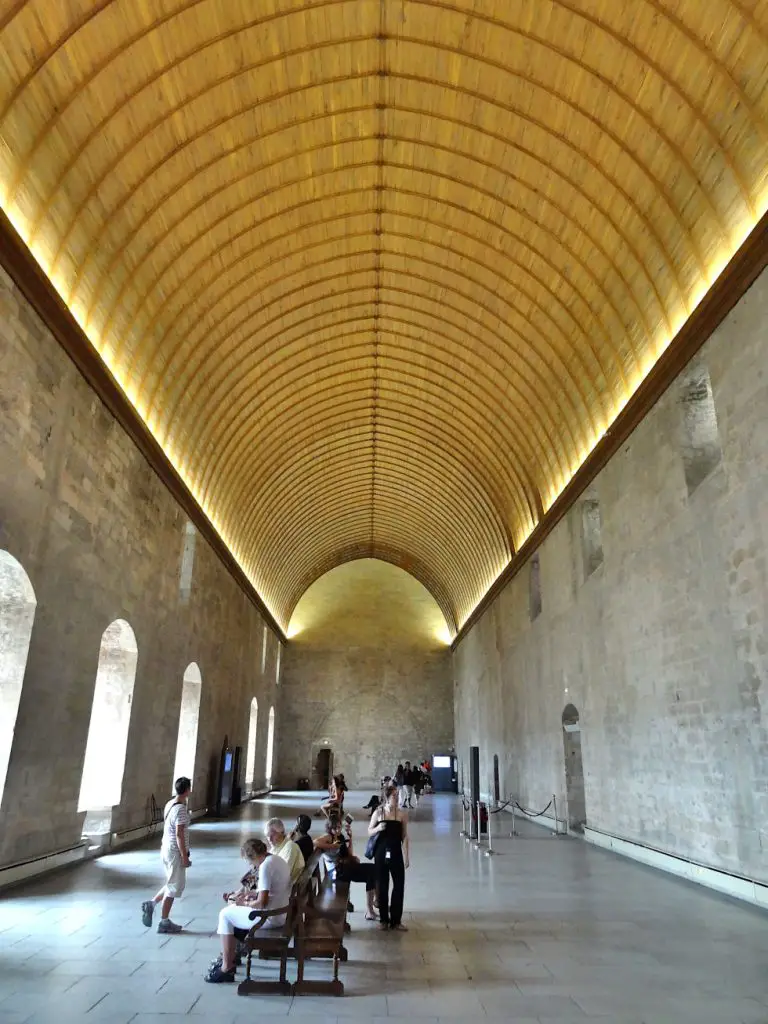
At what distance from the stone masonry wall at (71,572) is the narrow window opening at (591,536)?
8.79 metres

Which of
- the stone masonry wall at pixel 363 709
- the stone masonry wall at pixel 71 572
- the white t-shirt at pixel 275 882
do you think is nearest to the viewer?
the white t-shirt at pixel 275 882

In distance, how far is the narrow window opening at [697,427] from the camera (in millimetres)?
10172

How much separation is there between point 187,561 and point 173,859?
421 inches

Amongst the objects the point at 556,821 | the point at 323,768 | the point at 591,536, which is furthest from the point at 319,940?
the point at 323,768

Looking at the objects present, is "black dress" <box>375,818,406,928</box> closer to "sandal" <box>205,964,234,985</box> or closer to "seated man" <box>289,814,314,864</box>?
"seated man" <box>289,814,314,864</box>

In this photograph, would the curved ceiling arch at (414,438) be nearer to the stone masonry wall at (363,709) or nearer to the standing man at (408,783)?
the standing man at (408,783)

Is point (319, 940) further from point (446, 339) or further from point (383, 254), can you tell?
point (446, 339)

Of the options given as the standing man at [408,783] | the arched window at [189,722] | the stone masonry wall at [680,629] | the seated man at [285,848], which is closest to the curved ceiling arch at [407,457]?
the stone masonry wall at [680,629]

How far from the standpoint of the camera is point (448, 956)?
609cm

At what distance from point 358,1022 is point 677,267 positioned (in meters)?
9.69

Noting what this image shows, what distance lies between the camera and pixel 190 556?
56.4ft

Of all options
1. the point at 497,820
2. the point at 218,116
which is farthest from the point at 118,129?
the point at 497,820

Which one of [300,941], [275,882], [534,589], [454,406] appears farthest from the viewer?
[534,589]

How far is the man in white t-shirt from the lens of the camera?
17.3ft
